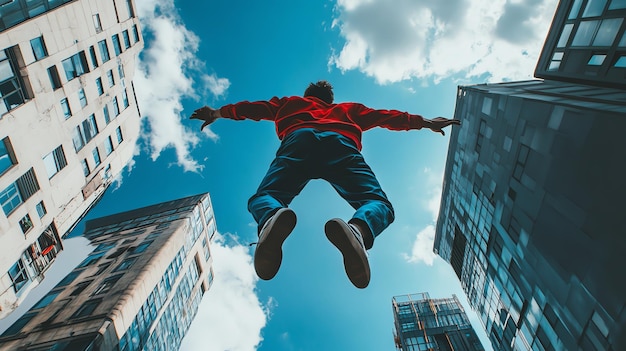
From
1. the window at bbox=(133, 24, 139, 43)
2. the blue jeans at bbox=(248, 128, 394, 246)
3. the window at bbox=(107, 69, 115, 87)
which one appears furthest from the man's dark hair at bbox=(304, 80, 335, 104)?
the window at bbox=(133, 24, 139, 43)

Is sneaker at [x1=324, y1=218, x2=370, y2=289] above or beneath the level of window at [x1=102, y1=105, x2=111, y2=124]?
above

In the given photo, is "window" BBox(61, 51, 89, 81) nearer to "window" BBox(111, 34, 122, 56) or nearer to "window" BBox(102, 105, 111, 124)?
"window" BBox(102, 105, 111, 124)

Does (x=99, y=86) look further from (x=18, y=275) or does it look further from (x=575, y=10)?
(x=575, y=10)

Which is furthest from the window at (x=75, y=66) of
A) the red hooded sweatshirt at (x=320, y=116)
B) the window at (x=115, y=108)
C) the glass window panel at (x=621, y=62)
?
the glass window panel at (x=621, y=62)

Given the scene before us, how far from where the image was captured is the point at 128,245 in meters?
34.6

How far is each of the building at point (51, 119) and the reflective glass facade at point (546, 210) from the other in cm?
2360

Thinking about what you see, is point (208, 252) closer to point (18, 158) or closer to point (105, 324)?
point (105, 324)

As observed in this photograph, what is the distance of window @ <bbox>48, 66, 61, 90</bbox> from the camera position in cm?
1925

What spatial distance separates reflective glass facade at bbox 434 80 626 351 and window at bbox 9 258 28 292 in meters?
25.7

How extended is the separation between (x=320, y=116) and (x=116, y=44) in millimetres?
28285

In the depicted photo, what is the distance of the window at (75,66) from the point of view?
67.5 feet

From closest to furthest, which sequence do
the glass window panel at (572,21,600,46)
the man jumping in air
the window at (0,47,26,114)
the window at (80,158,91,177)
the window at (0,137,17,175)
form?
1. the man jumping in air
2. the window at (0,47,26,114)
3. the window at (0,137,17,175)
4. the glass window panel at (572,21,600,46)
5. the window at (80,158,91,177)

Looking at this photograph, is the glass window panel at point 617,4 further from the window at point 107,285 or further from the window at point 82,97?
the window at point 107,285

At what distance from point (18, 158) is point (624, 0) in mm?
29449
